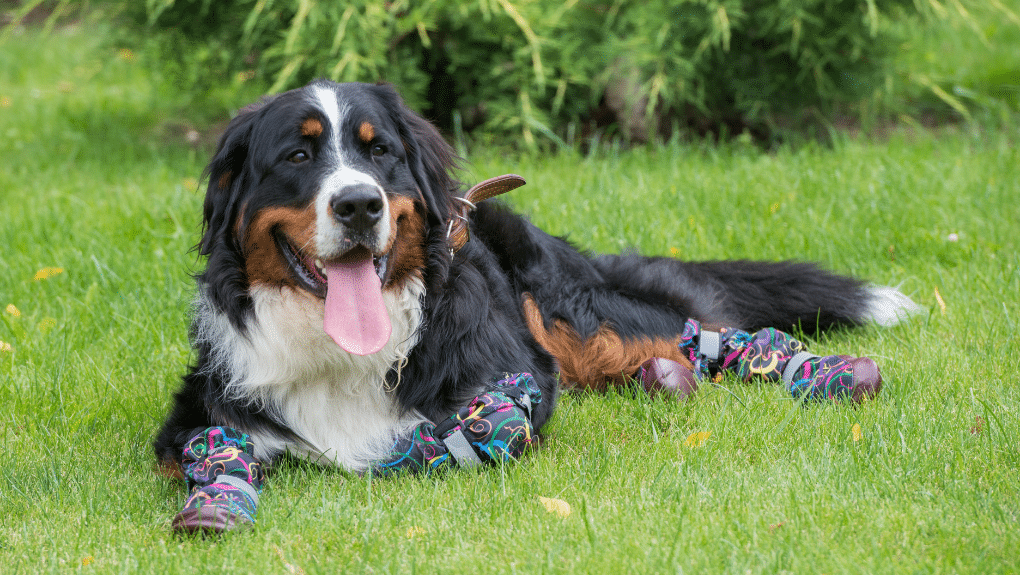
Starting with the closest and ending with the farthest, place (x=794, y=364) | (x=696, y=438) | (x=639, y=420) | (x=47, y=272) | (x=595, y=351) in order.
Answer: (x=696, y=438) < (x=639, y=420) < (x=794, y=364) < (x=595, y=351) < (x=47, y=272)

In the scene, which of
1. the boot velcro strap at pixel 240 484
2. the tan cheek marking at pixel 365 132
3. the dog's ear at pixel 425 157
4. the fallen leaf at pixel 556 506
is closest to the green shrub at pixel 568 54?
the dog's ear at pixel 425 157

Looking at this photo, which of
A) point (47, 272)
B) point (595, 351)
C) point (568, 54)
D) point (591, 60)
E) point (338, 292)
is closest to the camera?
point (338, 292)

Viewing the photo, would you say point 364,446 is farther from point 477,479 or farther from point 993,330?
point 993,330

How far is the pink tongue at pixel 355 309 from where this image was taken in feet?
8.49

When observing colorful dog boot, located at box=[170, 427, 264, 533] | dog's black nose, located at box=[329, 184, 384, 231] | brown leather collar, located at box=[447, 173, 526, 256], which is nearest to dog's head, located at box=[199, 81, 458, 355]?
dog's black nose, located at box=[329, 184, 384, 231]

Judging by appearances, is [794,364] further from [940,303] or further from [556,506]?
[556,506]

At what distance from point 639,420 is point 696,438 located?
274 mm

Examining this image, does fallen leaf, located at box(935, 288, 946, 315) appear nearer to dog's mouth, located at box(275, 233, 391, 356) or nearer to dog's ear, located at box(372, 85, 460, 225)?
dog's ear, located at box(372, 85, 460, 225)

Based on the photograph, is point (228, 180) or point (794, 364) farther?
point (794, 364)

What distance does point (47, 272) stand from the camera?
14.4 ft

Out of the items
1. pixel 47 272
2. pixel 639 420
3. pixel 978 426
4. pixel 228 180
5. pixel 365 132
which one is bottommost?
pixel 47 272

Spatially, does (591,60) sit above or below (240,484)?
above

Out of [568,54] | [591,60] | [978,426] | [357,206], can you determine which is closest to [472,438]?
[357,206]

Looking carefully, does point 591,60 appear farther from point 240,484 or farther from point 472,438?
point 240,484
